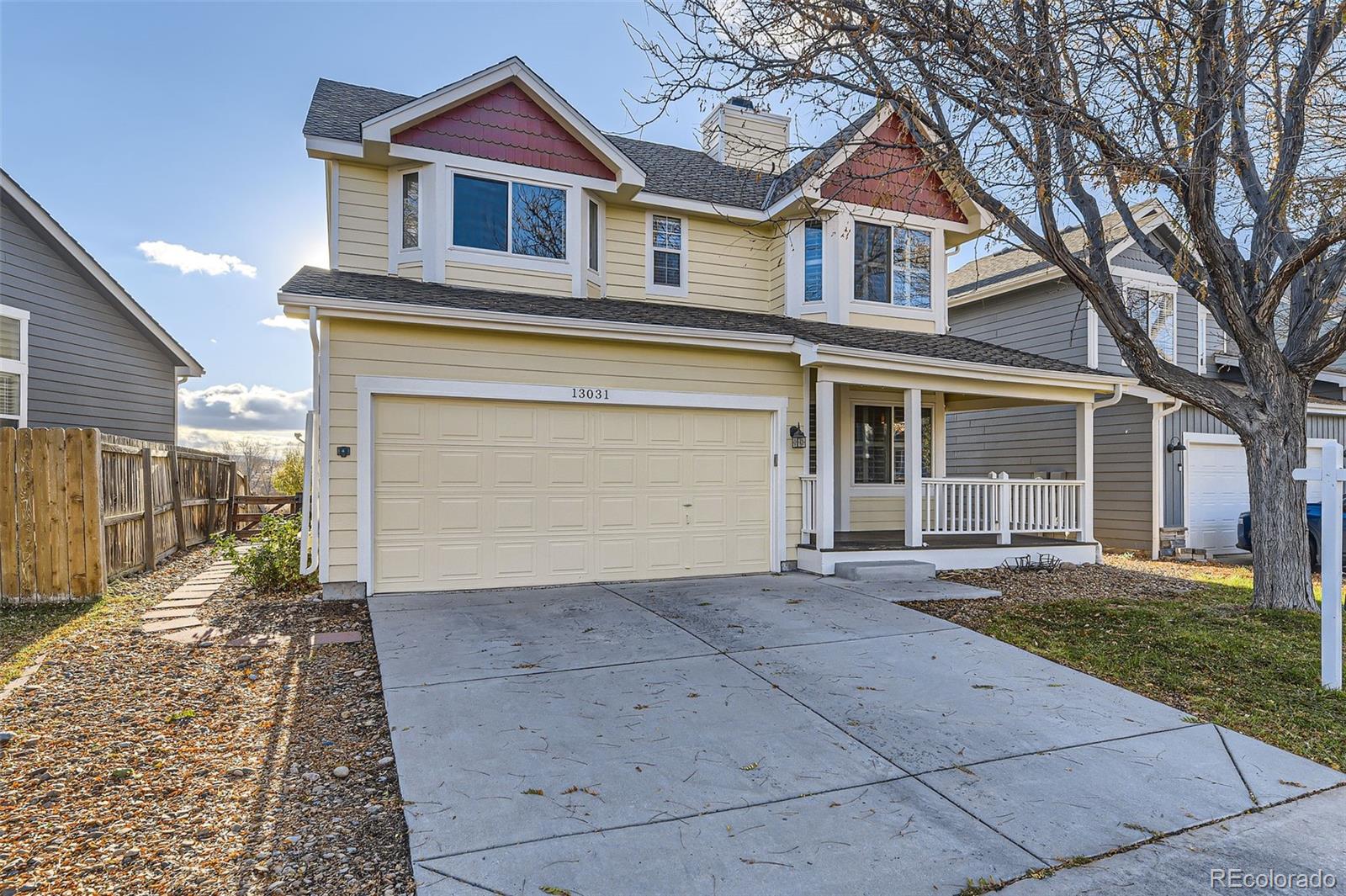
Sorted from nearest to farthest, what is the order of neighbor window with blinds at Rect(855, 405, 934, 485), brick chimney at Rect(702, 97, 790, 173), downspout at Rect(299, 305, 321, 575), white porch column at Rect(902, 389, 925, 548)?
1. downspout at Rect(299, 305, 321, 575)
2. white porch column at Rect(902, 389, 925, 548)
3. neighbor window with blinds at Rect(855, 405, 934, 485)
4. brick chimney at Rect(702, 97, 790, 173)

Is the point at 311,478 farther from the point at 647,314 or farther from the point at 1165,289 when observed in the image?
the point at 1165,289

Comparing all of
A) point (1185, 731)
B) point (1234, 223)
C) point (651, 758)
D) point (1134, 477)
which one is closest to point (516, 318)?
point (651, 758)

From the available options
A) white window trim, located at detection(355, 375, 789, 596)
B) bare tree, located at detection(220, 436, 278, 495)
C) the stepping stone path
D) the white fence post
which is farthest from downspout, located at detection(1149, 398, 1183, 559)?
bare tree, located at detection(220, 436, 278, 495)

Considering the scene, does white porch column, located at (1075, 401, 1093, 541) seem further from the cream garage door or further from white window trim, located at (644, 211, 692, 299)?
white window trim, located at (644, 211, 692, 299)

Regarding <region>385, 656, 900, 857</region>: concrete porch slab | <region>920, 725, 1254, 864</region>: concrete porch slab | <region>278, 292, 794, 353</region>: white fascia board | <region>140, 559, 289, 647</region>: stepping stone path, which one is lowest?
<region>920, 725, 1254, 864</region>: concrete porch slab

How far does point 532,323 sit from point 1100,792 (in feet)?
21.7

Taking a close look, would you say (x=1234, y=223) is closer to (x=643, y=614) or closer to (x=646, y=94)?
(x=646, y=94)

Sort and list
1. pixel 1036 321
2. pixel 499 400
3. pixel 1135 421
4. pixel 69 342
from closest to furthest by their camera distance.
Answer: pixel 499 400
pixel 69 342
pixel 1135 421
pixel 1036 321

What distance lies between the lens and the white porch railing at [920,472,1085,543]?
407 inches

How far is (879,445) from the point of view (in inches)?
472

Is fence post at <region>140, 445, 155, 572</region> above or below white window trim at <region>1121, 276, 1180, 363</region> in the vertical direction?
below

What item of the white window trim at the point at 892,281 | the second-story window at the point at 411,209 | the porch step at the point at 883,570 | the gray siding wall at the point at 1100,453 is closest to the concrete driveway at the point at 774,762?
the porch step at the point at 883,570

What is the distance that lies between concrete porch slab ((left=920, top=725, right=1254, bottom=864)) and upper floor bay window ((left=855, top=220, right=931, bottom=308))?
27.5ft

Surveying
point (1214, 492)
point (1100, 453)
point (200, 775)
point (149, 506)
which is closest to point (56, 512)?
point (149, 506)
